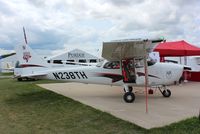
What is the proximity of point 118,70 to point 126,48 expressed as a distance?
1.63m

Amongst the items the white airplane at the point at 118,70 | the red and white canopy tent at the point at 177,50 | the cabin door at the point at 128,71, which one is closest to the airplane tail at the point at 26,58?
the white airplane at the point at 118,70

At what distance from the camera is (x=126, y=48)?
29.9 feet

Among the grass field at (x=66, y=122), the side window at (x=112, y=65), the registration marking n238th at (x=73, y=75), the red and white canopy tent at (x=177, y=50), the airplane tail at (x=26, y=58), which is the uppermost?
the red and white canopy tent at (x=177, y=50)

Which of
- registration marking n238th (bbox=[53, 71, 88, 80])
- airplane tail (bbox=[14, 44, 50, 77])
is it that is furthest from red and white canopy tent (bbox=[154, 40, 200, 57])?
airplane tail (bbox=[14, 44, 50, 77])

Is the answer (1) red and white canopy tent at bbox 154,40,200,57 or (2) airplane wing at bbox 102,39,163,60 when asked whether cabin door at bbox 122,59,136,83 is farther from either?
(1) red and white canopy tent at bbox 154,40,200,57

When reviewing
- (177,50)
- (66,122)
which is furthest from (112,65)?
(177,50)

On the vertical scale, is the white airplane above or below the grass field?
above

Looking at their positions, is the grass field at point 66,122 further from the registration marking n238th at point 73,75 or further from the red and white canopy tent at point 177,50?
the red and white canopy tent at point 177,50

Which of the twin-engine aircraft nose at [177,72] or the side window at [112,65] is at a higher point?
the side window at [112,65]

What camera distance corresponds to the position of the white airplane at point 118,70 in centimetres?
950

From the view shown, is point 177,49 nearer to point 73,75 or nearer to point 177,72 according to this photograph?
point 177,72

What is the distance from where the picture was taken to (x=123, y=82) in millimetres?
10406

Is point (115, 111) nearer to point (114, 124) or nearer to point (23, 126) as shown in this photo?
point (114, 124)

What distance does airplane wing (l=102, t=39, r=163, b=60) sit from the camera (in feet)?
26.9
